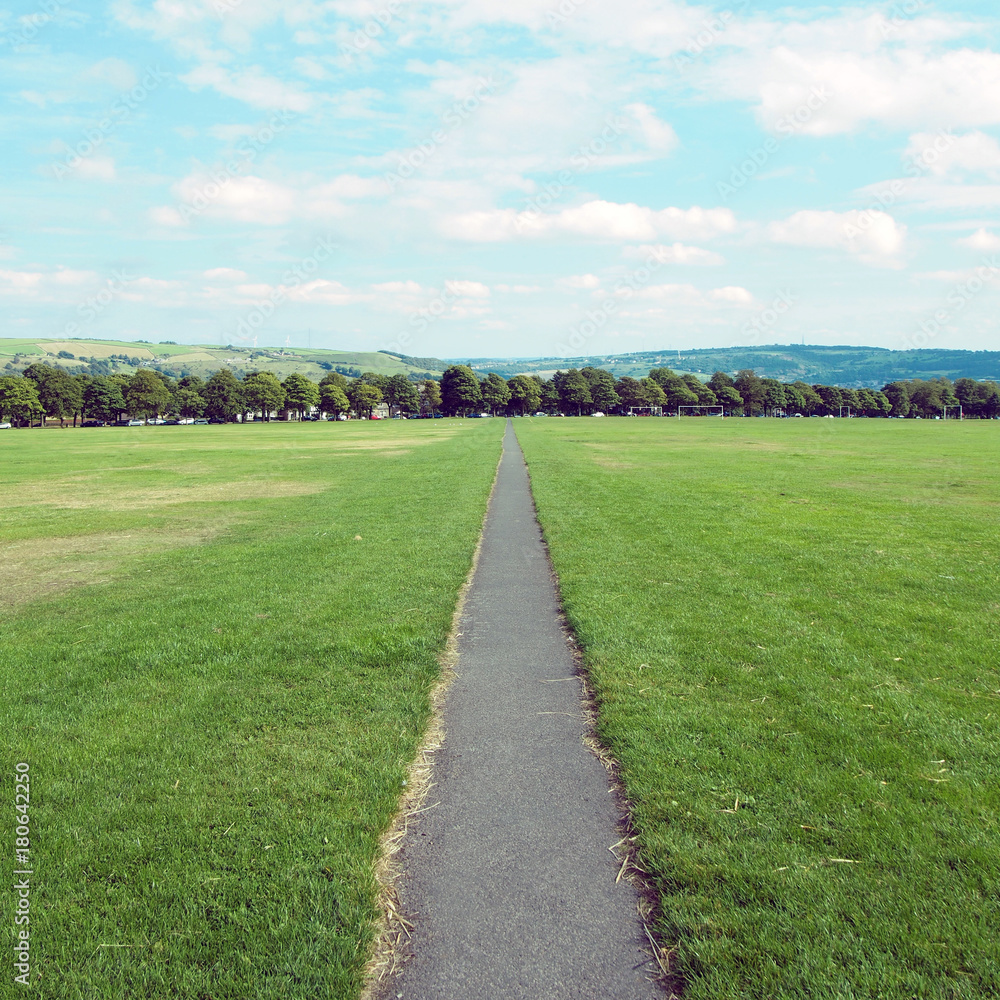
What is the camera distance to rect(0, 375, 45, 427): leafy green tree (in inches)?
4481

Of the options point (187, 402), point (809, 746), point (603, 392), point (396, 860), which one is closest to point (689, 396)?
point (603, 392)

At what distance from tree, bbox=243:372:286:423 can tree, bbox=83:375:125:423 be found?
2365 cm

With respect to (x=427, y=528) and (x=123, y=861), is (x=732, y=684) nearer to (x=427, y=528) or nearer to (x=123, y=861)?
A: (x=123, y=861)

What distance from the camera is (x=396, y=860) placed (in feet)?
13.9

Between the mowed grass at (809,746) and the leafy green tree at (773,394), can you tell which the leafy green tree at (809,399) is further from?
the mowed grass at (809,746)

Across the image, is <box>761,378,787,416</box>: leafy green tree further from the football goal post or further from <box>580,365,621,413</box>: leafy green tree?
<box>580,365,621,413</box>: leafy green tree

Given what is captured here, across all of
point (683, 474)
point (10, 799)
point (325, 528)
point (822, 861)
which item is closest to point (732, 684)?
point (822, 861)

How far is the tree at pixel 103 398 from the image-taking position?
419 feet

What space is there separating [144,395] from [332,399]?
36419 mm

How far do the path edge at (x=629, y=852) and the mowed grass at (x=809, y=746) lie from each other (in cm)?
7

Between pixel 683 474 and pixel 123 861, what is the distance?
27.0 metres

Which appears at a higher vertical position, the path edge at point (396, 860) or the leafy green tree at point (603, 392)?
the leafy green tree at point (603, 392)

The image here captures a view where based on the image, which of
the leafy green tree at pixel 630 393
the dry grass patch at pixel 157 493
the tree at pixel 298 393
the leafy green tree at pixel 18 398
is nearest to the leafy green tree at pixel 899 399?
the leafy green tree at pixel 630 393

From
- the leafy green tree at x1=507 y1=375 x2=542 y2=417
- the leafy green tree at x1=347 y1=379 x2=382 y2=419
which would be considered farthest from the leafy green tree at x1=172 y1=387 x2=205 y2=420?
the leafy green tree at x1=507 y1=375 x2=542 y2=417
